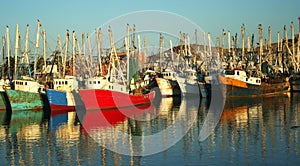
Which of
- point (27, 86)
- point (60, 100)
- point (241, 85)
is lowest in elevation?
point (60, 100)

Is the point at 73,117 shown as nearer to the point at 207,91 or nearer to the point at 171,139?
the point at 171,139

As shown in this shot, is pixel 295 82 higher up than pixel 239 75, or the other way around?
pixel 239 75

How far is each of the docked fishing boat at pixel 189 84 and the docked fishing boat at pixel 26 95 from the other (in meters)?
31.5

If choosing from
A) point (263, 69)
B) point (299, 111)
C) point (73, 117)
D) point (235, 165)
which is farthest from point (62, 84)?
point (263, 69)

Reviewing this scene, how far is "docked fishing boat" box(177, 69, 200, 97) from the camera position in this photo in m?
86.0

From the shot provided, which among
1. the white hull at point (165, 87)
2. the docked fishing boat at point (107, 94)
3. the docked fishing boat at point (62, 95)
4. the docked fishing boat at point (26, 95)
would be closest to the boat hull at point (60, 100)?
the docked fishing boat at point (62, 95)

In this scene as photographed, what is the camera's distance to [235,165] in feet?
82.0

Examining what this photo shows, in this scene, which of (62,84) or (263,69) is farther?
(263,69)

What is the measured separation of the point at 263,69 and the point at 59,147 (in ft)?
233

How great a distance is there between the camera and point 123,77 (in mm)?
62906

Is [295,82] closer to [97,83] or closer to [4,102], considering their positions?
[97,83]

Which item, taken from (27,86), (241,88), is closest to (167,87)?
(241,88)

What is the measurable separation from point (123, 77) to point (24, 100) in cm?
1254

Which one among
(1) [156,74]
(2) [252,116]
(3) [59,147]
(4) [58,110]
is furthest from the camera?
(1) [156,74]
